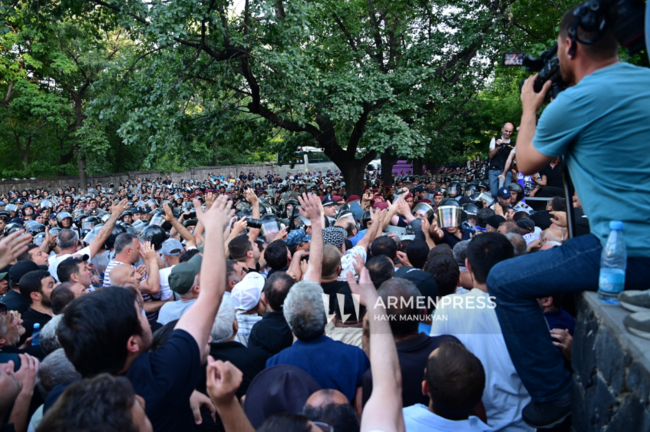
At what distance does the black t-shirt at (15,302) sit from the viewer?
4793mm

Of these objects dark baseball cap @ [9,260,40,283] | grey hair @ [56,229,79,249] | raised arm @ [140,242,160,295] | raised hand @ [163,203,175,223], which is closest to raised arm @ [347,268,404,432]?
raised arm @ [140,242,160,295]

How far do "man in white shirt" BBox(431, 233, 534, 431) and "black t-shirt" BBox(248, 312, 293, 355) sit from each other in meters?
1.10

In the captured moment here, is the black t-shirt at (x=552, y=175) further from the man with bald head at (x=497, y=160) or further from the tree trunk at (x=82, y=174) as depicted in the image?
the tree trunk at (x=82, y=174)

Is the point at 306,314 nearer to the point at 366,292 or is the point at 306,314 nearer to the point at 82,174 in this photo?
the point at 366,292

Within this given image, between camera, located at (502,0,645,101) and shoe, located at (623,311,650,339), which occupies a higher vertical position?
camera, located at (502,0,645,101)

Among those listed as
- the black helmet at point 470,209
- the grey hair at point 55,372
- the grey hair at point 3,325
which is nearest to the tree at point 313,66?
the black helmet at point 470,209

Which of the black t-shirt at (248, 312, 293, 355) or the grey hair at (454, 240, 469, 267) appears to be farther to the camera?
the grey hair at (454, 240, 469, 267)

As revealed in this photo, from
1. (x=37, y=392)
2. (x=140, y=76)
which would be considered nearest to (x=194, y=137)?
(x=140, y=76)

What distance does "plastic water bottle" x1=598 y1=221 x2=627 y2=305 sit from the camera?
2096 millimetres

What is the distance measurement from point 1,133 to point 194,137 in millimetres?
26172

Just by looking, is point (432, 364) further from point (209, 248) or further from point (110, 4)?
point (110, 4)

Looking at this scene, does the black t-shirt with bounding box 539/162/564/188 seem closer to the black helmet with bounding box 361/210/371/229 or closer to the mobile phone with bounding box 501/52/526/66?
the black helmet with bounding box 361/210/371/229

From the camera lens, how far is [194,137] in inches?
574

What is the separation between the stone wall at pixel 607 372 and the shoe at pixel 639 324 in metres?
0.02
